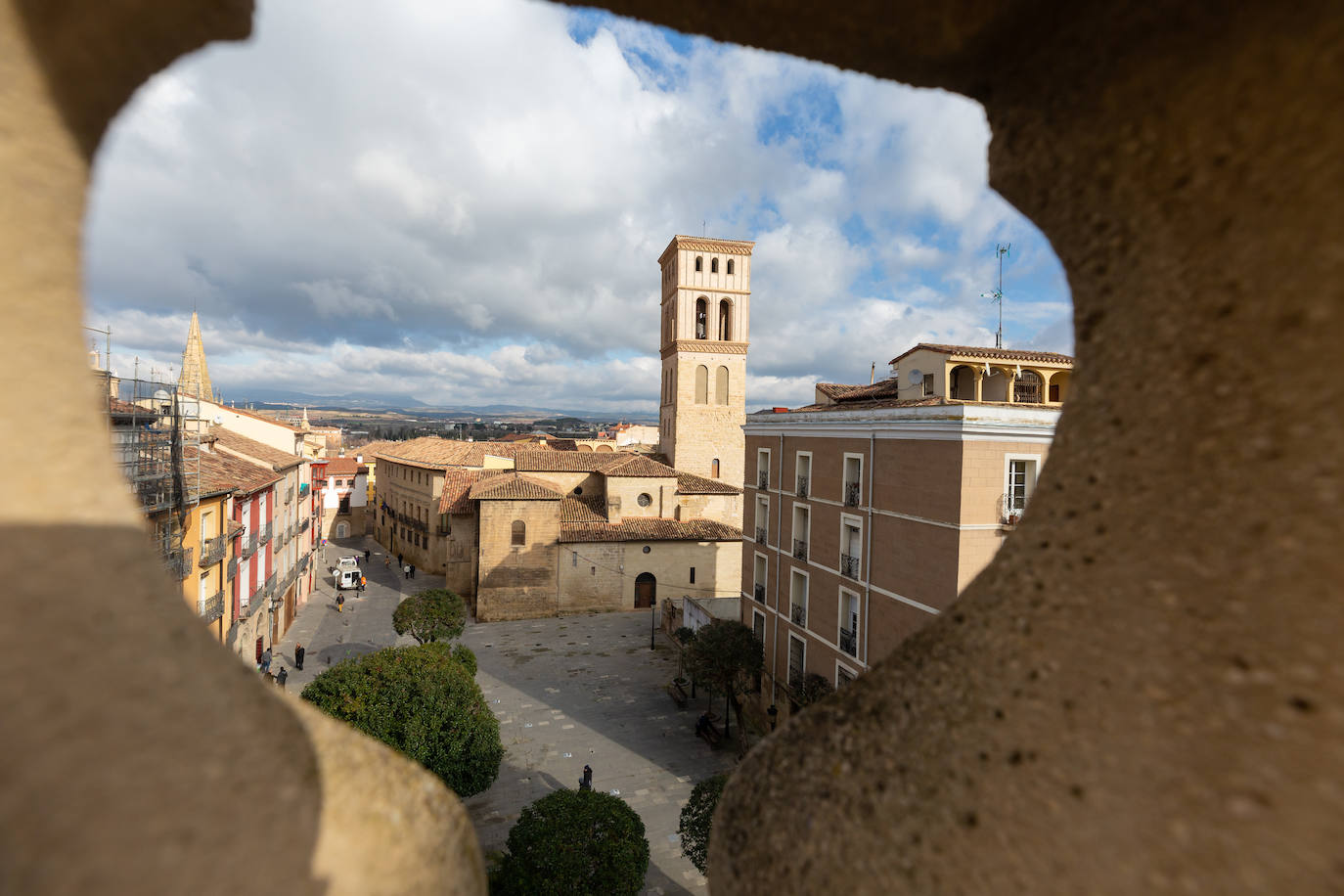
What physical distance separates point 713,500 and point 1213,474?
97.2 ft

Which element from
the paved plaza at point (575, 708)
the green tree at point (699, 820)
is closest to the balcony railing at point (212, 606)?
the paved plaza at point (575, 708)

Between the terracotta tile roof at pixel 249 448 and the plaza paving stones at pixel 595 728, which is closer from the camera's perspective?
the plaza paving stones at pixel 595 728

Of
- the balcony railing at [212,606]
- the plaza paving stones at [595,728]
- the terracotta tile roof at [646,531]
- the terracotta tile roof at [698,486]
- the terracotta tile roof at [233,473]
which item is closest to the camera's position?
the plaza paving stones at [595,728]

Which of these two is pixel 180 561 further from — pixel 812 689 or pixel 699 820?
pixel 812 689

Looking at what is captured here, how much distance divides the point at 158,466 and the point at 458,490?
18.8m

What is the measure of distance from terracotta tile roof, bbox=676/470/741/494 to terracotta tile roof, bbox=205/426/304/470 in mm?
17017

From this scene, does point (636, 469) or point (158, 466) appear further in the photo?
point (636, 469)

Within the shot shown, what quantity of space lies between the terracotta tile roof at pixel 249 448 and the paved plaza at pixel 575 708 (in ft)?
22.3

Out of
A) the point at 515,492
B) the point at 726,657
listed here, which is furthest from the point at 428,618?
the point at 726,657

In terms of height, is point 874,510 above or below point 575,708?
above

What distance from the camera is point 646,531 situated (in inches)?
1119

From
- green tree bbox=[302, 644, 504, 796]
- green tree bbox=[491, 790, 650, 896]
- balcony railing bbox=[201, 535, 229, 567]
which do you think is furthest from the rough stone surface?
balcony railing bbox=[201, 535, 229, 567]

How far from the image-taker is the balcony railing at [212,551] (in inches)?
592

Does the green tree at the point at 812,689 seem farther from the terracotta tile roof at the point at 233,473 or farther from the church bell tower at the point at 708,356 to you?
the church bell tower at the point at 708,356
